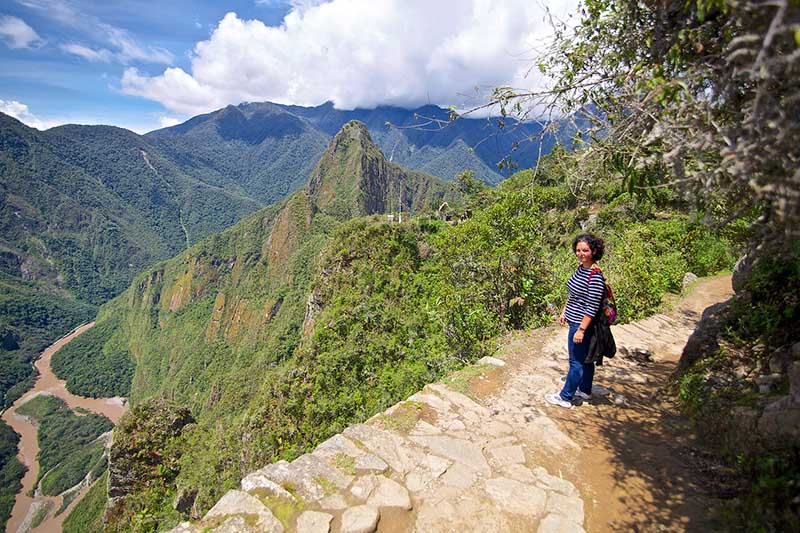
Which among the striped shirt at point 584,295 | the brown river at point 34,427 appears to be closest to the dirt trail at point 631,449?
the striped shirt at point 584,295

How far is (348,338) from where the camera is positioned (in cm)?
1459

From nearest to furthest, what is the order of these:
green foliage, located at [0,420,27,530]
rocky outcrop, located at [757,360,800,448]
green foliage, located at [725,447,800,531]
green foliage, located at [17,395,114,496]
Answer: green foliage, located at [725,447,800,531]
rocky outcrop, located at [757,360,800,448]
green foliage, located at [0,420,27,530]
green foliage, located at [17,395,114,496]

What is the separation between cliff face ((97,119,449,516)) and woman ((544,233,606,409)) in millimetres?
11009

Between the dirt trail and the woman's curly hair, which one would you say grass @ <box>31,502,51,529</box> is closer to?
the dirt trail

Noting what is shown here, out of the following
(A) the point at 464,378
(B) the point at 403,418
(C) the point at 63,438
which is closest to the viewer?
(B) the point at 403,418

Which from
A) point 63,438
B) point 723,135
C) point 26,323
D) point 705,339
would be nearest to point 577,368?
point 705,339

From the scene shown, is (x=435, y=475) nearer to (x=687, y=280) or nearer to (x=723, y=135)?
(x=723, y=135)

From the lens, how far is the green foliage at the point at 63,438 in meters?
64.4

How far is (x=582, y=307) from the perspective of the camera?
422cm

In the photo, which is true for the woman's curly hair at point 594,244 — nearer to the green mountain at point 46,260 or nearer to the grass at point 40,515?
the grass at point 40,515

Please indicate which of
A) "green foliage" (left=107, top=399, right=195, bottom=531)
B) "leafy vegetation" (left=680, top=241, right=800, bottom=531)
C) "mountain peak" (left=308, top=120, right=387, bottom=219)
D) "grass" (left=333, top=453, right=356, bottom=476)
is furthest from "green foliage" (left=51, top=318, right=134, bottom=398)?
"leafy vegetation" (left=680, top=241, right=800, bottom=531)

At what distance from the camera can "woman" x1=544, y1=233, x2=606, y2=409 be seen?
4055mm

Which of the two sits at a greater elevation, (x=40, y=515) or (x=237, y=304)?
(x=237, y=304)

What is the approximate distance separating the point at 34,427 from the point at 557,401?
376ft
